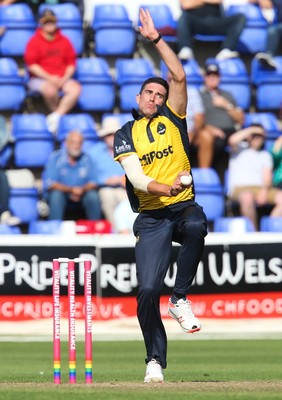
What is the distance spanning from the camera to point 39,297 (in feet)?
47.1

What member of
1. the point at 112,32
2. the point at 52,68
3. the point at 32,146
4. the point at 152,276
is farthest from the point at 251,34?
the point at 152,276

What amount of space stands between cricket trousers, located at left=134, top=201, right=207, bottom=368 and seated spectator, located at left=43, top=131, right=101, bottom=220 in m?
7.51

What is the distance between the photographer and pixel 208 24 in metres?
18.0

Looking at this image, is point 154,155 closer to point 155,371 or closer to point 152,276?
point 152,276

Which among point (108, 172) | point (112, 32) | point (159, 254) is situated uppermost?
point (112, 32)

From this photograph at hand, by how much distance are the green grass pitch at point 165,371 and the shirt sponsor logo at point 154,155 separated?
56.9 inches

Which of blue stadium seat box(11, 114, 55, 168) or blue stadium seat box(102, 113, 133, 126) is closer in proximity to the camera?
blue stadium seat box(11, 114, 55, 168)

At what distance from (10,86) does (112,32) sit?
187cm

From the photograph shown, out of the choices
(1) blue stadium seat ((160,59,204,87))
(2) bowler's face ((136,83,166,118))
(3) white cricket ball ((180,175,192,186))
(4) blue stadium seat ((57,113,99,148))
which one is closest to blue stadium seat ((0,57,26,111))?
(4) blue stadium seat ((57,113,99,148))

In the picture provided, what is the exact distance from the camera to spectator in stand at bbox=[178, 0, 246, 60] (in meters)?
17.8

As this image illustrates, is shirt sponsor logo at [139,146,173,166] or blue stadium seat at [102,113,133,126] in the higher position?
blue stadium seat at [102,113,133,126]

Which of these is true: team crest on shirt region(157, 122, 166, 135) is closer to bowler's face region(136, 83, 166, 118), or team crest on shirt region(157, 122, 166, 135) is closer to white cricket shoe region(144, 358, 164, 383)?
bowler's face region(136, 83, 166, 118)

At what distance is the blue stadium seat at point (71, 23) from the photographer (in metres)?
17.5

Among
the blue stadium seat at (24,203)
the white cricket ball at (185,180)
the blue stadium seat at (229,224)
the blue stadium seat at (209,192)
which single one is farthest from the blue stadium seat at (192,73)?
the white cricket ball at (185,180)
